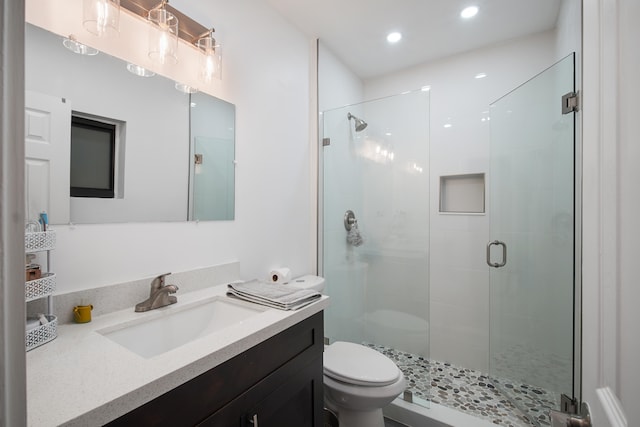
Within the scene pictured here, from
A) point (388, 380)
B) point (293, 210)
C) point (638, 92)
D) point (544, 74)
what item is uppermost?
point (544, 74)

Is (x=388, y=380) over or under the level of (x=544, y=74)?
under

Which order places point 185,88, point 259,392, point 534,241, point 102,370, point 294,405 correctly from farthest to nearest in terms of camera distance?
point 534,241 < point 185,88 < point 294,405 < point 259,392 < point 102,370

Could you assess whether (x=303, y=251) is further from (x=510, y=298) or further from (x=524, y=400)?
(x=524, y=400)

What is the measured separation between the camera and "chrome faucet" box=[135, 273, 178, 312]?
110cm

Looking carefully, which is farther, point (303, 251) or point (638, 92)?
point (303, 251)

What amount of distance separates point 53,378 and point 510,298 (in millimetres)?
2368

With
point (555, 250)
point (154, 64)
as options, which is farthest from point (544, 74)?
point (154, 64)

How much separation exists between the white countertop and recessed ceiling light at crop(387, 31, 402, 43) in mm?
2146

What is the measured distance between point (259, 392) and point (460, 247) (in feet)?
6.60

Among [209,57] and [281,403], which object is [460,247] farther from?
[209,57]

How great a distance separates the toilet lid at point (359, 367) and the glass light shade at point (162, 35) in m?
1.68

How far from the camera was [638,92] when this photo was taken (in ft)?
1.25

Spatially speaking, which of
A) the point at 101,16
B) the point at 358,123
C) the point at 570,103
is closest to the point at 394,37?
the point at 358,123

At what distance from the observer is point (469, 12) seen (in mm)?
1902
